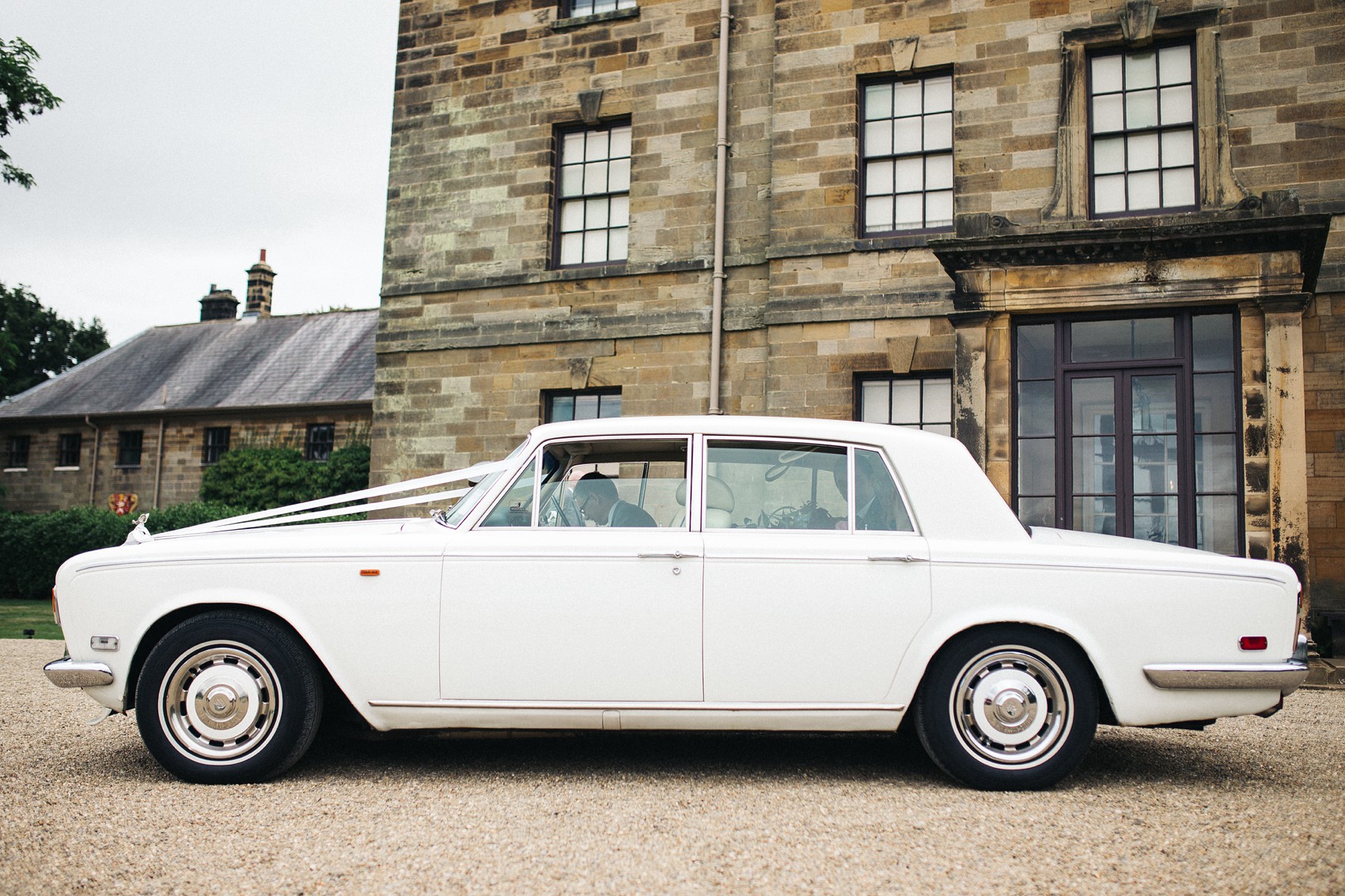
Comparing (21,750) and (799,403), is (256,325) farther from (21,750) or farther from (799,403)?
(21,750)

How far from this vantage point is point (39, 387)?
109ft

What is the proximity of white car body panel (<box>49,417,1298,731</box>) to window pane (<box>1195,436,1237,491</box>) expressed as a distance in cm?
530

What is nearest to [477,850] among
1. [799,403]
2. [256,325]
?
[799,403]

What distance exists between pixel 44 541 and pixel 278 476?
21.2 ft

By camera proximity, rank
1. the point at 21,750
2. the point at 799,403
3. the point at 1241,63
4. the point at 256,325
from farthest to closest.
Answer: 1. the point at 256,325
2. the point at 799,403
3. the point at 1241,63
4. the point at 21,750

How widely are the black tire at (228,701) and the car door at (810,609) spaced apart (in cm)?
172

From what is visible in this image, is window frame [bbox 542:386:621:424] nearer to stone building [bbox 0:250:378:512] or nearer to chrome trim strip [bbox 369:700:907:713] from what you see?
chrome trim strip [bbox 369:700:907:713]

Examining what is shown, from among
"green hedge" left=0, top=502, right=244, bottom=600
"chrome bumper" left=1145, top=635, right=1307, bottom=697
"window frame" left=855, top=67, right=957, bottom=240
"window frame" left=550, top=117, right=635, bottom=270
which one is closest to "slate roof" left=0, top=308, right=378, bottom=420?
"green hedge" left=0, top=502, right=244, bottom=600

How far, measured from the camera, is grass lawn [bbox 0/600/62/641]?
41.8 ft

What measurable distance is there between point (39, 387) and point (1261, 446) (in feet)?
114

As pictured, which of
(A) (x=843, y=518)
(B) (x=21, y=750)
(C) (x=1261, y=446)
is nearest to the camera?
(A) (x=843, y=518)

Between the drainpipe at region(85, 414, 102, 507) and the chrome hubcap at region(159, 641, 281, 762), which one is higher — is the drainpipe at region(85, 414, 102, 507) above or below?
above

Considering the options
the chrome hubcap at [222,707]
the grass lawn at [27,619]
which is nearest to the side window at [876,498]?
the chrome hubcap at [222,707]

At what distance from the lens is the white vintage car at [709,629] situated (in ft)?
13.9
